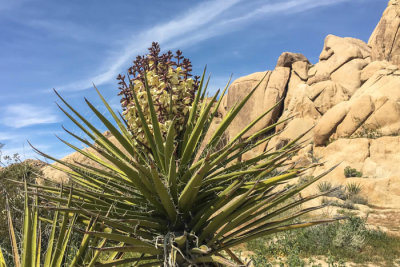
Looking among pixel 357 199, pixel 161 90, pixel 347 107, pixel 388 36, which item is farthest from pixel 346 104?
pixel 161 90

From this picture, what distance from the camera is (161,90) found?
2338mm

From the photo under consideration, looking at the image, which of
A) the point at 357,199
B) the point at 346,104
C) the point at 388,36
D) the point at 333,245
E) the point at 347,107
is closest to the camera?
the point at 333,245

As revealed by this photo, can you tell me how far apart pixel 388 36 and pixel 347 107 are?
1461 cm

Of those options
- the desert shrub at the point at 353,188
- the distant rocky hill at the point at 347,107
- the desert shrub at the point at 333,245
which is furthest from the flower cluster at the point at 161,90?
the desert shrub at the point at 353,188

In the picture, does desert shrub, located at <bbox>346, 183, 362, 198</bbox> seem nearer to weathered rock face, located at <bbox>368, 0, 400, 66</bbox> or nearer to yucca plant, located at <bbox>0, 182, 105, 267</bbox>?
yucca plant, located at <bbox>0, 182, 105, 267</bbox>

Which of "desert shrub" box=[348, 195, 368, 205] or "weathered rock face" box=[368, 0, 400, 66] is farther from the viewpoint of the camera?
Answer: "weathered rock face" box=[368, 0, 400, 66]

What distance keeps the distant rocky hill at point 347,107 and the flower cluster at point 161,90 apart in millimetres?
8679

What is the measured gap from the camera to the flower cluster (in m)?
2.34

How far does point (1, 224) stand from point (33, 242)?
18.8 ft

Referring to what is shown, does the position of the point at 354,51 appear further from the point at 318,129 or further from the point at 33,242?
the point at 33,242

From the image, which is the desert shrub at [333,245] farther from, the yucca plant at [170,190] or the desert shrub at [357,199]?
the yucca plant at [170,190]

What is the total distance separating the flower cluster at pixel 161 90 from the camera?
234 cm

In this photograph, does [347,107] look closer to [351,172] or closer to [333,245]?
[351,172]

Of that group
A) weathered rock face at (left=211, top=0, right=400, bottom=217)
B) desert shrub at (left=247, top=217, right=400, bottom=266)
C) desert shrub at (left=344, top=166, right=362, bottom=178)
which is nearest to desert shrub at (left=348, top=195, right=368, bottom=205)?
weathered rock face at (left=211, top=0, right=400, bottom=217)
